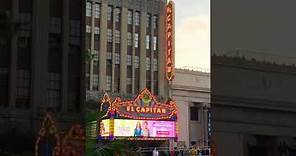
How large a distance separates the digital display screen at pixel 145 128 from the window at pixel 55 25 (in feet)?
28.7

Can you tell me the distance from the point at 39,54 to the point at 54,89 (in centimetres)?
71

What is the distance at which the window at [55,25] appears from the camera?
11453 mm

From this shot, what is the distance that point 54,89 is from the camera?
11.4 meters

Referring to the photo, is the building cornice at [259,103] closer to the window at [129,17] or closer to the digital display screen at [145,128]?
the digital display screen at [145,128]

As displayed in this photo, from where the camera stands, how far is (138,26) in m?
25.7

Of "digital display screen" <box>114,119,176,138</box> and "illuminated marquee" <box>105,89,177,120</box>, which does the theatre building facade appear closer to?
"digital display screen" <box>114,119,176,138</box>

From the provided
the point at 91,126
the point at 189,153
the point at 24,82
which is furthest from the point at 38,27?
the point at 91,126

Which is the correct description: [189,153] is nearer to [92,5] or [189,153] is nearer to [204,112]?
[204,112]

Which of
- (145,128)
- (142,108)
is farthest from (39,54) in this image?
(145,128)

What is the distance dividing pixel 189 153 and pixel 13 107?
7851 mm

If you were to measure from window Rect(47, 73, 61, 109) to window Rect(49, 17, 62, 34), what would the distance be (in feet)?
3.03

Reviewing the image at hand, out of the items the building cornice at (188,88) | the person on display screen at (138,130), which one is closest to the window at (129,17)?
the building cornice at (188,88)

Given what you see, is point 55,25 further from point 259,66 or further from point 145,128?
point 259,66

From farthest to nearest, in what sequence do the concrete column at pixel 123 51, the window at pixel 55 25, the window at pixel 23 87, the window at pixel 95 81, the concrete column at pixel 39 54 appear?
the concrete column at pixel 123 51, the window at pixel 95 81, the window at pixel 23 87, the window at pixel 55 25, the concrete column at pixel 39 54
